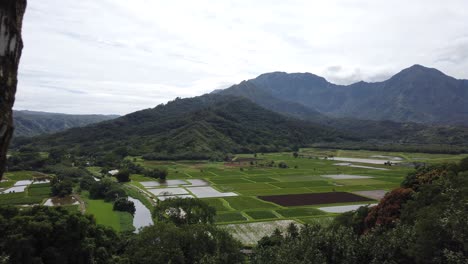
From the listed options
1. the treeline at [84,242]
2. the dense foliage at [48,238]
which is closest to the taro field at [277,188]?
the treeline at [84,242]

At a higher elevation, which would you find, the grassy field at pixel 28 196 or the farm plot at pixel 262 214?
the farm plot at pixel 262 214

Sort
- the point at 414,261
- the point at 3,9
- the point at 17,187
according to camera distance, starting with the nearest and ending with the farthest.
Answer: the point at 3,9 → the point at 414,261 → the point at 17,187

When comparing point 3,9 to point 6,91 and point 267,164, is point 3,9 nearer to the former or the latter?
point 6,91

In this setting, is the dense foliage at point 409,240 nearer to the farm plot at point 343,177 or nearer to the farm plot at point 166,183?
the farm plot at point 166,183

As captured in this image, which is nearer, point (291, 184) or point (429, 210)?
point (429, 210)

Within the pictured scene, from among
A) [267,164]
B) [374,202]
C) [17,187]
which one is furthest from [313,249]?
[267,164]

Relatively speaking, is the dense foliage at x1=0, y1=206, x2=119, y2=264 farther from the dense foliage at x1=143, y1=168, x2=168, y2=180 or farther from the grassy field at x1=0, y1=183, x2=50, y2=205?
the dense foliage at x1=143, y1=168, x2=168, y2=180

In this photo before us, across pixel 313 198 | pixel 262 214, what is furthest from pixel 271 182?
pixel 262 214
